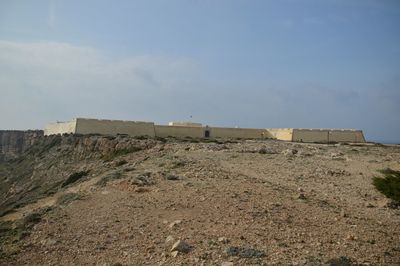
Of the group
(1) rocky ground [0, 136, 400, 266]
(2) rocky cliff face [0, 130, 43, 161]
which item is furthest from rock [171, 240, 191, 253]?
(2) rocky cliff face [0, 130, 43, 161]

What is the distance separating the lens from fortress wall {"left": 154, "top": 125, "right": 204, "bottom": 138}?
3759 cm

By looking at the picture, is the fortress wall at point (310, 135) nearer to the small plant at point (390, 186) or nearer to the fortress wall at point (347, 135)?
the fortress wall at point (347, 135)

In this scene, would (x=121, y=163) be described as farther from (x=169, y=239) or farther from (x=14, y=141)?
(x=14, y=141)

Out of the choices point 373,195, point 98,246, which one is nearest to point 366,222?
point 373,195

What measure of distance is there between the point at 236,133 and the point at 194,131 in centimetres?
510

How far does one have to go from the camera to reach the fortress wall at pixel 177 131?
37.6 metres

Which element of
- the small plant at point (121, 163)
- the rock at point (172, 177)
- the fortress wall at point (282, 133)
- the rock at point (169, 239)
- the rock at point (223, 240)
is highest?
the fortress wall at point (282, 133)

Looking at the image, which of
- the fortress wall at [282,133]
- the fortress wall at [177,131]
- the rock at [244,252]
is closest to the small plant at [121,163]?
the rock at [244,252]

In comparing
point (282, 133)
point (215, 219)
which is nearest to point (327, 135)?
point (282, 133)

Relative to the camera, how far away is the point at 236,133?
41.1m

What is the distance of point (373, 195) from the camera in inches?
539

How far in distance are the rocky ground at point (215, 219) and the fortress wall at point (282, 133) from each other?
20344 millimetres

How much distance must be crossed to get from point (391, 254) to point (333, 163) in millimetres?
11989

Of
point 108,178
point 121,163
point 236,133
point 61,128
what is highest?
point 236,133
